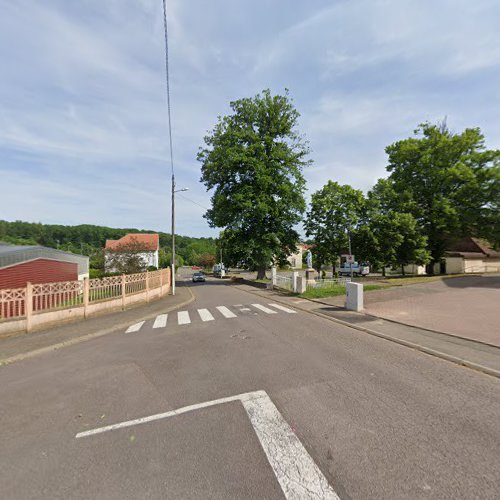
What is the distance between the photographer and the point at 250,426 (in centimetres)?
334

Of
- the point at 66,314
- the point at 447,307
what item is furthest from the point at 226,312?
the point at 447,307

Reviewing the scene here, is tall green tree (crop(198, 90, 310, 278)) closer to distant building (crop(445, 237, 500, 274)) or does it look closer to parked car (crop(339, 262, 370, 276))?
parked car (crop(339, 262, 370, 276))

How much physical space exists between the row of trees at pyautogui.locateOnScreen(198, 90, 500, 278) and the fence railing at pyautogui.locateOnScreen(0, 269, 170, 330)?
15687 mm

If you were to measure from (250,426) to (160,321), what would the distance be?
8071mm

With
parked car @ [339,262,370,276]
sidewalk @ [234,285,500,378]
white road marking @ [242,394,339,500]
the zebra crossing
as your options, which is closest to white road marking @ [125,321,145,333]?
the zebra crossing

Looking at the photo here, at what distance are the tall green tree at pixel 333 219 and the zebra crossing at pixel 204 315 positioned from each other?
1704cm

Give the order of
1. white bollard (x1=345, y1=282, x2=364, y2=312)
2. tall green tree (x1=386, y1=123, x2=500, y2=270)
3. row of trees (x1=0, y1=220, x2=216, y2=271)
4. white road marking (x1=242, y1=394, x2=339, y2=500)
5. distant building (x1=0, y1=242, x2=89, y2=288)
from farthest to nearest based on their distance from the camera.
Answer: row of trees (x1=0, y1=220, x2=216, y2=271) → tall green tree (x1=386, y1=123, x2=500, y2=270) → distant building (x1=0, y1=242, x2=89, y2=288) → white bollard (x1=345, y1=282, x2=364, y2=312) → white road marking (x1=242, y1=394, x2=339, y2=500)

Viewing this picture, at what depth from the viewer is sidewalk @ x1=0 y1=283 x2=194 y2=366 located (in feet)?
22.4

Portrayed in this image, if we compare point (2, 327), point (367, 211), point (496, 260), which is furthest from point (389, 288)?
point (496, 260)

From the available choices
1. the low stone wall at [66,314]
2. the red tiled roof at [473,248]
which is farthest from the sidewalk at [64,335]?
the red tiled roof at [473,248]

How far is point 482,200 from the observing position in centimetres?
2461

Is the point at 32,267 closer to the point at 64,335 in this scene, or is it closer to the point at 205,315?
the point at 64,335

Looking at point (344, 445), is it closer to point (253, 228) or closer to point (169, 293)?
point (169, 293)

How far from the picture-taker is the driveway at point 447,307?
309 inches
